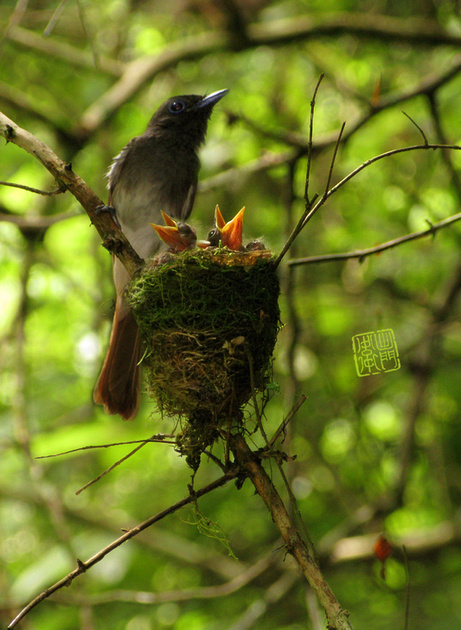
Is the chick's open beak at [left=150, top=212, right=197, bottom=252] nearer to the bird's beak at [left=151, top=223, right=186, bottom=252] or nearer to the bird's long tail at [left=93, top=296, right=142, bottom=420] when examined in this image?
the bird's beak at [left=151, top=223, right=186, bottom=252]

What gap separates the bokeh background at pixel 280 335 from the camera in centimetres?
441

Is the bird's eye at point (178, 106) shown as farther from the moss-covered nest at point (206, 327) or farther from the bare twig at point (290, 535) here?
the bare twig at point (290, 535)

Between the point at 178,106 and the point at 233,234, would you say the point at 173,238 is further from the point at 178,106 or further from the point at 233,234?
the point at 178,106

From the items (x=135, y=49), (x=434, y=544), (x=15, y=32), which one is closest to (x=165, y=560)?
(x=434, y=544)

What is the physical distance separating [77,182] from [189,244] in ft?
2.88

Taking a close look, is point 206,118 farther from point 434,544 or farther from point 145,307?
point 434,544

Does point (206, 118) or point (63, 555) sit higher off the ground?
point (206, 118)

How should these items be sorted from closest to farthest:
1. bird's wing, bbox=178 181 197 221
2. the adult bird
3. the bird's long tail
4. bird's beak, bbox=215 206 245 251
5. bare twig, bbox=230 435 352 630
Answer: bare twig, bbox=230 435 352 630 < bird's beak, bbox=215 206 245 251 < the bird's long tail < the adult bird < bird's wing, bbox=178 181 197 221

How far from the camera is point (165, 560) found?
5332mm

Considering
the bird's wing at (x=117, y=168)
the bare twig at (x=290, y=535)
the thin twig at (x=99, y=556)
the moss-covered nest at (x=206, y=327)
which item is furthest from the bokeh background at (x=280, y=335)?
the thin twig at (x=99, y=556)

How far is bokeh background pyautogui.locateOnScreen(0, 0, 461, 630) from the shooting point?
4414 millimetres

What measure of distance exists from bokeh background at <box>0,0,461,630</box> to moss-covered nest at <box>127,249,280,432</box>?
0.93 metres

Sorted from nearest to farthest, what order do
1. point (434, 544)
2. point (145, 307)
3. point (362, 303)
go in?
1. point (145, 307)
2. point (434, 544)
3. point (362, 303)

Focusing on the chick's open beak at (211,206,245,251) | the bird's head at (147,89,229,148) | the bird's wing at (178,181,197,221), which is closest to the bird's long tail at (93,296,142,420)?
the chick's open beak at (211,206,245,251)
